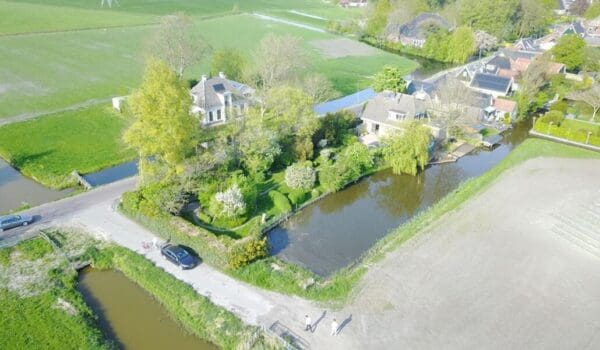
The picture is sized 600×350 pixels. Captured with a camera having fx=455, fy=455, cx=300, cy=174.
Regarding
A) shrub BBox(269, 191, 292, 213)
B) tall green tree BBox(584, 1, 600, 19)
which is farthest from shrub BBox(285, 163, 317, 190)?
tall green tree BBox(584, 1, 600, 19)

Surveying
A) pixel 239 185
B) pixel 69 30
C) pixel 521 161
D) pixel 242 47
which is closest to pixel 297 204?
pixel 239 185

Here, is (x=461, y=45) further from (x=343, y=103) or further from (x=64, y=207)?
(x=64, y=207)

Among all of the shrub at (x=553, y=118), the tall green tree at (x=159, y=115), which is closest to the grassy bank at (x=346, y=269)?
the tall green tree at (x=159, y=115)

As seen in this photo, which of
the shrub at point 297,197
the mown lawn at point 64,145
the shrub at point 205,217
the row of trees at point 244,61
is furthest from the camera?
the row of trees at point 244,61

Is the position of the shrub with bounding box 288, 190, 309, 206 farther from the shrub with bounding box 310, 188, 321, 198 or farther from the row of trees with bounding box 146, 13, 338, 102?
the row of trees with bounding box 146, 13, 338, 102

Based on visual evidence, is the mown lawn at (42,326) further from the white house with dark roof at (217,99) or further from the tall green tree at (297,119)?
the white house with dark roof at (217,99)

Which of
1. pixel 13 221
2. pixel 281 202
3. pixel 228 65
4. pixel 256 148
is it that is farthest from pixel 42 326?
pixel 228 65
